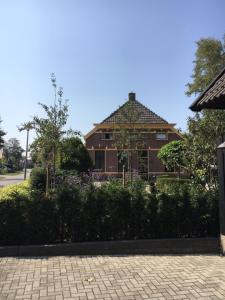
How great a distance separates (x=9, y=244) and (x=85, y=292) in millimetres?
2713

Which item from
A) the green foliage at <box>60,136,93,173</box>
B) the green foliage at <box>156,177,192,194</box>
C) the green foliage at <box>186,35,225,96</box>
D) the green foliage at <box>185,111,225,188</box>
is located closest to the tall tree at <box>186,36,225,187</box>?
the green foliage at <box>185,111,225,188</box>

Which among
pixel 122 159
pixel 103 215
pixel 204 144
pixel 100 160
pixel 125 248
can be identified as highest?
pixel 100 160

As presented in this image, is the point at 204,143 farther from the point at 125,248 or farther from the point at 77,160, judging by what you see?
the point at 77,160

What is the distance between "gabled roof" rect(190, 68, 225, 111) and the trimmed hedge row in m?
2.14

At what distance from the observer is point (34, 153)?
1309 centimetres

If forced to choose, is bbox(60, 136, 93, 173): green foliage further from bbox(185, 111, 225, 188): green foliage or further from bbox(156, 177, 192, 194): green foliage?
bbox(185, 111, 225, 188): green foliage

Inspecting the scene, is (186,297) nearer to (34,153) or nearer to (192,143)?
(192,143)

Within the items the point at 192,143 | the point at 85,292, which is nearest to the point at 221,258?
the point at 85,292

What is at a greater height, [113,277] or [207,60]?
[207,60]

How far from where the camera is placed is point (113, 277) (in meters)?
5.27

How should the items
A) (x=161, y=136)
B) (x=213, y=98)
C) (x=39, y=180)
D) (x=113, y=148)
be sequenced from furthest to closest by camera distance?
(x=161, y=136), (x=113, y=148), (x=39, y=180), (x=213, y=98)

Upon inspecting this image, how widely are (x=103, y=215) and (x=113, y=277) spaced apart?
6.38 ft

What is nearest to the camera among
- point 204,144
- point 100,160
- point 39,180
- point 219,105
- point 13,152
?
point 219,105

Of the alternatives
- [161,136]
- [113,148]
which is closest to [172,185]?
[113,148]
